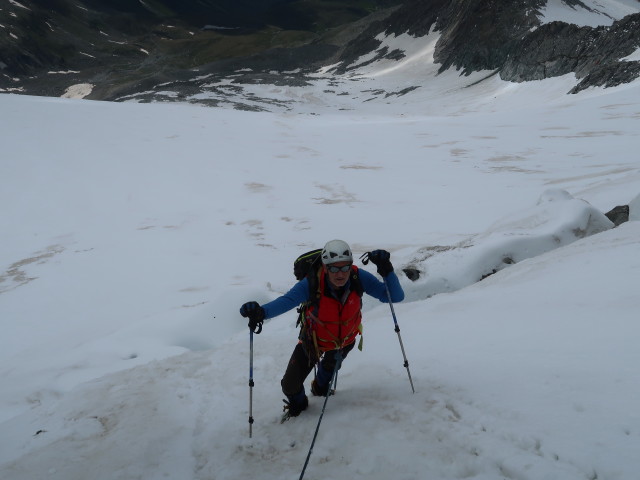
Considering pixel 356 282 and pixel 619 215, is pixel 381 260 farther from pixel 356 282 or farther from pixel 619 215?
pixel 619 215

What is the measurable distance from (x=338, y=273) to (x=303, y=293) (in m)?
0.47

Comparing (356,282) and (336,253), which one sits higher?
(336,253)

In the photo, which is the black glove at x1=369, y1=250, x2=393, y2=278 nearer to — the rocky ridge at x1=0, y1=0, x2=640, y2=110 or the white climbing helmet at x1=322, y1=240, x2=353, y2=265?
the white climbing helmet at x1=322, y1=240, x2=353, y2=265

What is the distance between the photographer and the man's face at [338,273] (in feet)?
13.0

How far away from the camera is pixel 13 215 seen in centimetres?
1364

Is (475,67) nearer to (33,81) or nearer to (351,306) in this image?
(351,306)

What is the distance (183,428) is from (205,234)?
25.8ft

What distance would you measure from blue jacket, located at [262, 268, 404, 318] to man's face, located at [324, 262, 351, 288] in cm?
31

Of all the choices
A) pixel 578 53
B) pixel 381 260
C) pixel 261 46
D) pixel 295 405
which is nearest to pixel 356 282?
pixel 381 260

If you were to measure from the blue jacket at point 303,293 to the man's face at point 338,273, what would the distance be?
0.31 m

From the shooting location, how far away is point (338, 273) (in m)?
3.97

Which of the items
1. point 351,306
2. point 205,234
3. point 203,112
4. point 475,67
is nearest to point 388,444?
point 351,306

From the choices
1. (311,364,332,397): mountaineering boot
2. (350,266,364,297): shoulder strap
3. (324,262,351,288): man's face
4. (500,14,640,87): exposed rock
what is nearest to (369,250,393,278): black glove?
(350,266,364,297): shoulder strap

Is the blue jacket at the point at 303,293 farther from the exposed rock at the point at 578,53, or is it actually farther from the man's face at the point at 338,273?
the exposed rock at the point at 578,53
